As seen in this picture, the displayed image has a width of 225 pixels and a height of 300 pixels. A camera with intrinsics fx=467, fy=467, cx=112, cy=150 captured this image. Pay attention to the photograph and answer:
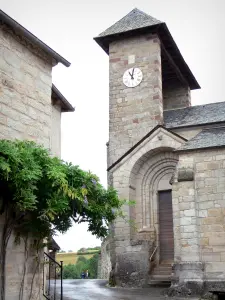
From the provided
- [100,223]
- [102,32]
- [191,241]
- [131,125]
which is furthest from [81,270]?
[100,223]

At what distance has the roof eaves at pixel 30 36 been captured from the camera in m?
8.80

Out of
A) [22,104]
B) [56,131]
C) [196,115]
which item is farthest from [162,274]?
[22,104]

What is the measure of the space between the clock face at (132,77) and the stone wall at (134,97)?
0.16m

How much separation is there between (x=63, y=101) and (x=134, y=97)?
5.39m

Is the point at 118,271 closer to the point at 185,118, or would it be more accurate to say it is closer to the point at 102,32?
the point at 185,118

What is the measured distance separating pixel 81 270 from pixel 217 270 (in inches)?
748

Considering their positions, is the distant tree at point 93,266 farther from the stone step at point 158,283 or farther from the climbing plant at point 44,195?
the climbing plant at point 44,195

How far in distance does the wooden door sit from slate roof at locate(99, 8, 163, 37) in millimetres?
7049

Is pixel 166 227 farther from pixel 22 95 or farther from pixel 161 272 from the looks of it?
pixel 22 95

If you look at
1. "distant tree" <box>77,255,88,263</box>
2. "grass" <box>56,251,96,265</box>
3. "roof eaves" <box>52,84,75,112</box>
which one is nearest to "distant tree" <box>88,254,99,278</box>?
"distant tree" <box>77,255,88,263</box>

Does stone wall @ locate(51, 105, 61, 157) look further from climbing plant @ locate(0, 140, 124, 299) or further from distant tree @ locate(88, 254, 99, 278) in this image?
distant tree @ locate(88, 254, 99, 278)

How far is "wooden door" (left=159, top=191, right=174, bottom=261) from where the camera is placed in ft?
57.1

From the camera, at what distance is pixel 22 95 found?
368 inches

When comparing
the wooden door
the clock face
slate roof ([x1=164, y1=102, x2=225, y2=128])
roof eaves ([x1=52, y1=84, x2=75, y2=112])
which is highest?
the clock face
